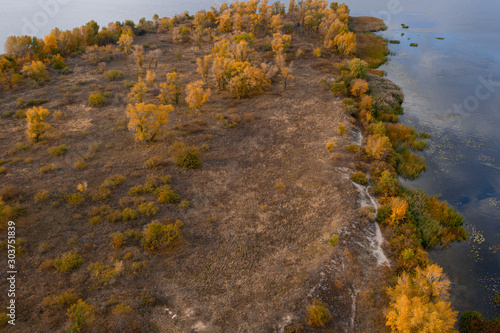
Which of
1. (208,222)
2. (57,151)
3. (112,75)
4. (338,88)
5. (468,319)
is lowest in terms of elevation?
Result: (468,319)

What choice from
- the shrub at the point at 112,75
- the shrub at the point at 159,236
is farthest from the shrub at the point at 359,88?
the shrub at the point at 112,75

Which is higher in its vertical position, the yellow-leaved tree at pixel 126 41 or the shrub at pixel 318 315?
the yellow-leaved tree at pixel 126 41

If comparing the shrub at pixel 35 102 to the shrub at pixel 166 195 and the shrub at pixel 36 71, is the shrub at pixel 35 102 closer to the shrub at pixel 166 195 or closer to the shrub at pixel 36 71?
the shrub at pixel 36 71

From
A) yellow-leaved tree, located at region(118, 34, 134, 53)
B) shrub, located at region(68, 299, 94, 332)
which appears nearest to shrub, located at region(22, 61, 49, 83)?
yellow-leaved tree, located at region(118, 34, 134, 53)

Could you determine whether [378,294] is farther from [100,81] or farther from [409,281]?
[100,81]

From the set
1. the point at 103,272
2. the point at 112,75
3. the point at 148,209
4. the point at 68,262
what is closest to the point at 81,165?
the point at 148,209

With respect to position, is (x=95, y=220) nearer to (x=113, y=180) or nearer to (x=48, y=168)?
(x=113, y=180)
